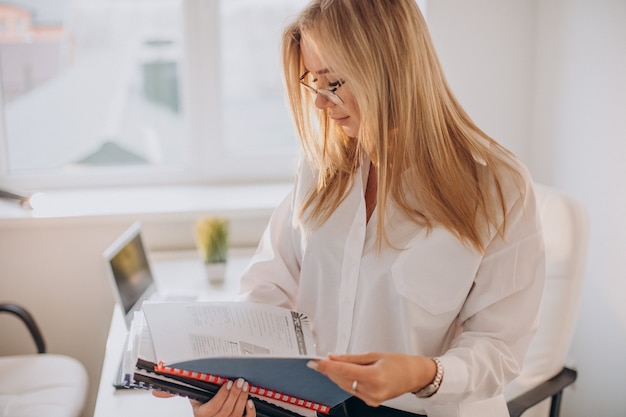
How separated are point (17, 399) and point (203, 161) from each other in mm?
1152

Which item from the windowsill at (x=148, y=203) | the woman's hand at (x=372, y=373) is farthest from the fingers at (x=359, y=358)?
the windowsill at (x=148, y=203)

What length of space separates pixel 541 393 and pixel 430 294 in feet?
1.57

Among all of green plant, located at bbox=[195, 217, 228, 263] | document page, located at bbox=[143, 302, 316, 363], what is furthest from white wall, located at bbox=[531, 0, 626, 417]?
green plant, located at bbox=[195, 217, 228, 263]

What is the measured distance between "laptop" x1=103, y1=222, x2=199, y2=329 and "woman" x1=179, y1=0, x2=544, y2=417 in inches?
25.4

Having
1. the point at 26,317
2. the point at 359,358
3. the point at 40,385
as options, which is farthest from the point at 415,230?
the point at 26,317

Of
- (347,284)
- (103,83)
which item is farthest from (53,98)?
(347,284)

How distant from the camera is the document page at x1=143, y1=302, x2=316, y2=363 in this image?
1.12m

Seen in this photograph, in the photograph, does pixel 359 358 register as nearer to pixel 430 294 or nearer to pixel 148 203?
pixel 430 294

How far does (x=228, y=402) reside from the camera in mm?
1118

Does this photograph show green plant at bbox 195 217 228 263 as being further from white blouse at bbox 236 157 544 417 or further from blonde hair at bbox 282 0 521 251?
blonde hair at bbox 282 0 521 251

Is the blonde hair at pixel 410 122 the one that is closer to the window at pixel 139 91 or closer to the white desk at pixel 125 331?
the white desk at pixel 125 331

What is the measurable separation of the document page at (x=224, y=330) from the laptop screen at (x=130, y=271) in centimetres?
59

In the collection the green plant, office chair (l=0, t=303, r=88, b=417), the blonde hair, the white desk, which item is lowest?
office chair (l=0, t=303, r=88, b=417)

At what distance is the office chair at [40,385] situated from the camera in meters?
1.75
